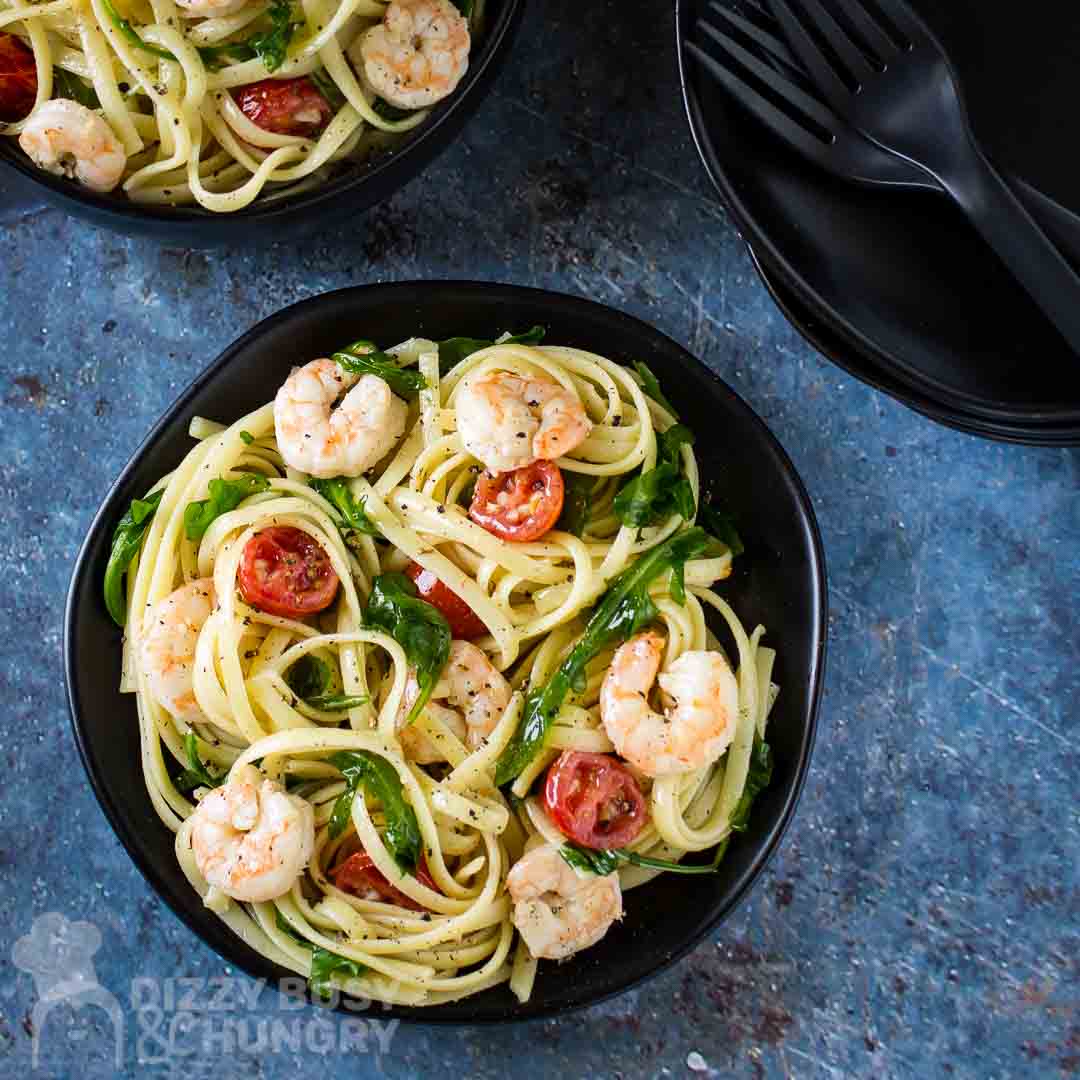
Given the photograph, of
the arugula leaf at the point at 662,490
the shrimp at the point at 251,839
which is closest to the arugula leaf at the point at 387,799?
the shrimp at the point at 251,839

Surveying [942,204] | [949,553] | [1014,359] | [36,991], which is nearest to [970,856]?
[949,553]

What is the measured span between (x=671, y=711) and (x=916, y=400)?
2.26 ft

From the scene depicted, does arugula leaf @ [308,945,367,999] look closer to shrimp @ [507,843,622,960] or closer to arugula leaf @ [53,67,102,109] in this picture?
shrimp @ [507,843,622,960]

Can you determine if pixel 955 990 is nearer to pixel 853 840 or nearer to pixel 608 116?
pixel 853 840

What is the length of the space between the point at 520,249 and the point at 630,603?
0.81m

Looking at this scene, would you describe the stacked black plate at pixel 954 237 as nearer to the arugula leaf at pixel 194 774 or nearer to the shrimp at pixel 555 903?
the shrimp at pixel 555 903

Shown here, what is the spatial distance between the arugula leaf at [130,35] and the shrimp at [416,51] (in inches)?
14.4

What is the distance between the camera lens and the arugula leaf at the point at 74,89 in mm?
2465

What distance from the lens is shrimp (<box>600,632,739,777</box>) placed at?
2.21 m

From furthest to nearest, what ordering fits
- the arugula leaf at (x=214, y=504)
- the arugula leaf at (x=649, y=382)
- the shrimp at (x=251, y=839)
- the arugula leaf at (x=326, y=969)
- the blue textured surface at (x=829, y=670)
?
the blue textured surface at (x=829, y=670), the arugula leaf at (x=649, y=382), the arugula leaf at (x=214, y=504), the arugula leaf at (x=326, y=969), the shrimp at (x=251, y=839)

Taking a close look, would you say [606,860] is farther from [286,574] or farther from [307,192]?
[307,192]

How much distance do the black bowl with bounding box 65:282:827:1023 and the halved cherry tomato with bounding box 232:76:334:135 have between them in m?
0.32

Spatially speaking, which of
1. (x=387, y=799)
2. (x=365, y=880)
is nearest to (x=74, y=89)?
(x=387, y=799)

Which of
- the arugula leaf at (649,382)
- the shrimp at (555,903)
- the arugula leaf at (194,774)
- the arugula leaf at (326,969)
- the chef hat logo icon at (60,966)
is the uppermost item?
the arugula leaf at (649,382)
